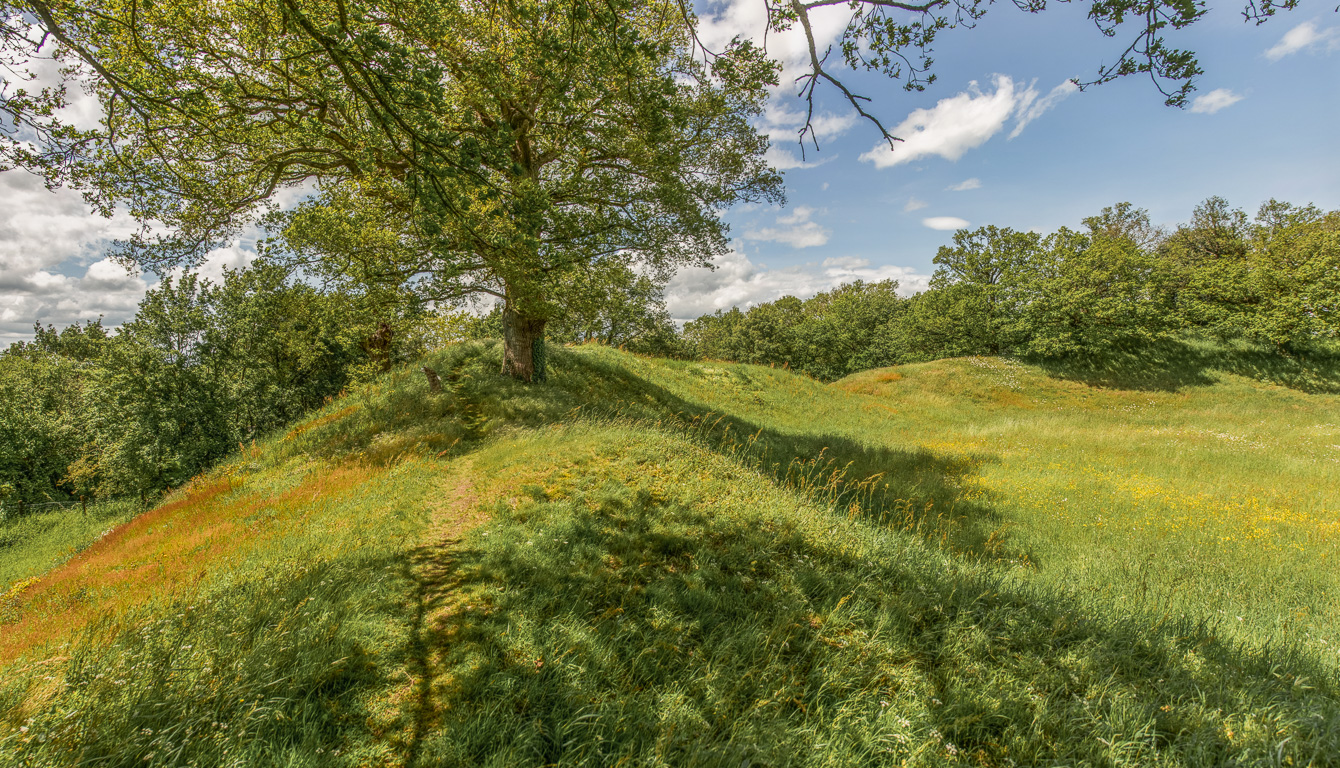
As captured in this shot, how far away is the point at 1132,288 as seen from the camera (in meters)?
33.8

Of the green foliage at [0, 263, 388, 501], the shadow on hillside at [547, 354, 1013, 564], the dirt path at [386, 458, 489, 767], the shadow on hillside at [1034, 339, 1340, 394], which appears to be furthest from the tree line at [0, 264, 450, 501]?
the shadow on hillside at [1034, 339, 1340, 394]

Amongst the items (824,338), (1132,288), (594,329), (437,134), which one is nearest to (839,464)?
(594,329)

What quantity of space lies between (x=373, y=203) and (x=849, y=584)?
43.4 feet

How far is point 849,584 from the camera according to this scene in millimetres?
4539

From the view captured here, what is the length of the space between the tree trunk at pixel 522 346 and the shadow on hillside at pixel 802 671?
32.5 feet

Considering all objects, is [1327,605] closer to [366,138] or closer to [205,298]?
[366,138]

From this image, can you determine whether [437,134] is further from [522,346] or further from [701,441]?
[522,346]

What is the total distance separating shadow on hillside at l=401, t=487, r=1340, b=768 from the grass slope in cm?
2

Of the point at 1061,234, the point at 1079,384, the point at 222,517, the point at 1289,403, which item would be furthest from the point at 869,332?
the point at 222,517

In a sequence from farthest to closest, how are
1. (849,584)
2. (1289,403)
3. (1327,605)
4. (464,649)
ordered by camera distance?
(1289,403) < (1327,605) < (849,584) < (464,649)

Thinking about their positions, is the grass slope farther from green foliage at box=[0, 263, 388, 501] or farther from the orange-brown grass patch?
green foliage at box=[0, 263, 388, 501]

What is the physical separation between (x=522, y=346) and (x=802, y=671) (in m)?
13.1

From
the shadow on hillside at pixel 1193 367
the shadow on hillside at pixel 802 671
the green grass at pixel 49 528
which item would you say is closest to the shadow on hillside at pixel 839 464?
the shadow on hillside at pixel 802 671

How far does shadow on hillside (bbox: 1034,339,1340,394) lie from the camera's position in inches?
1239
